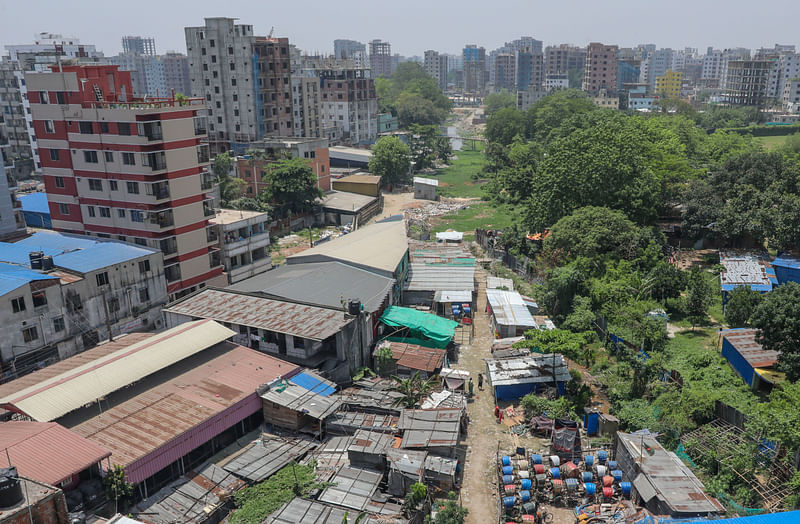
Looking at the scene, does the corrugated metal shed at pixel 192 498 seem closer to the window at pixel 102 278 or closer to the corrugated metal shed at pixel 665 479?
the corrugated metal shed at pixel 665 479

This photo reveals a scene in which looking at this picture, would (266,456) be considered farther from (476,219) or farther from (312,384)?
(476,219)

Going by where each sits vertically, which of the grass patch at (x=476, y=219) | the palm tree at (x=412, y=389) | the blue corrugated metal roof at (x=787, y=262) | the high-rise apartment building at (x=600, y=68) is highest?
the high-rise apartment building at (x=600, y=68)

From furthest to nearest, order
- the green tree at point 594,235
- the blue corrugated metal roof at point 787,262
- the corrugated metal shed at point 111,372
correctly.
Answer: the blue corrugated metal roof at point 787,262 → the green tree at point 594,235 → the corrugated metal shed at point 111,372

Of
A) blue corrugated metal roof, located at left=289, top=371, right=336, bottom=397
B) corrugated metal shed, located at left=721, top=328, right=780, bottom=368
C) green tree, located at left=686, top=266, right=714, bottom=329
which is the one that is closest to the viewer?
blue corrugated metal roof, located at left=289, top=371, right=336, bottom=397

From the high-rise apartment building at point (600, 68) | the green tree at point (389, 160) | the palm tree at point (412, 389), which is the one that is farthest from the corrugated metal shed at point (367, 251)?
the high-rise apartment building at point (600, 68)

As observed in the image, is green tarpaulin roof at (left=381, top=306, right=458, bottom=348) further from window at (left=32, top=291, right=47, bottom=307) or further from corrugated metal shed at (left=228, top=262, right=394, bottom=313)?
window at (left=32, top=291, right=47, bottom=307)

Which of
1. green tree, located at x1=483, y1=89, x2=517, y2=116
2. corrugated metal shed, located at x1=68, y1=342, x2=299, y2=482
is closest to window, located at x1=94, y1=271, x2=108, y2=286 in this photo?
corrugated metal shed, located at x1=68, y1=342, x2=299, y2=482

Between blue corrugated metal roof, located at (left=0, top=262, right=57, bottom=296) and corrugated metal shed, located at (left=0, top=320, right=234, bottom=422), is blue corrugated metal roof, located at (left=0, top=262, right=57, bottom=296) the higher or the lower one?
the higher one

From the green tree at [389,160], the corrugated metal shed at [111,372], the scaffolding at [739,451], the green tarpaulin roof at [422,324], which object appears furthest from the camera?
the green tree at [389,160]
